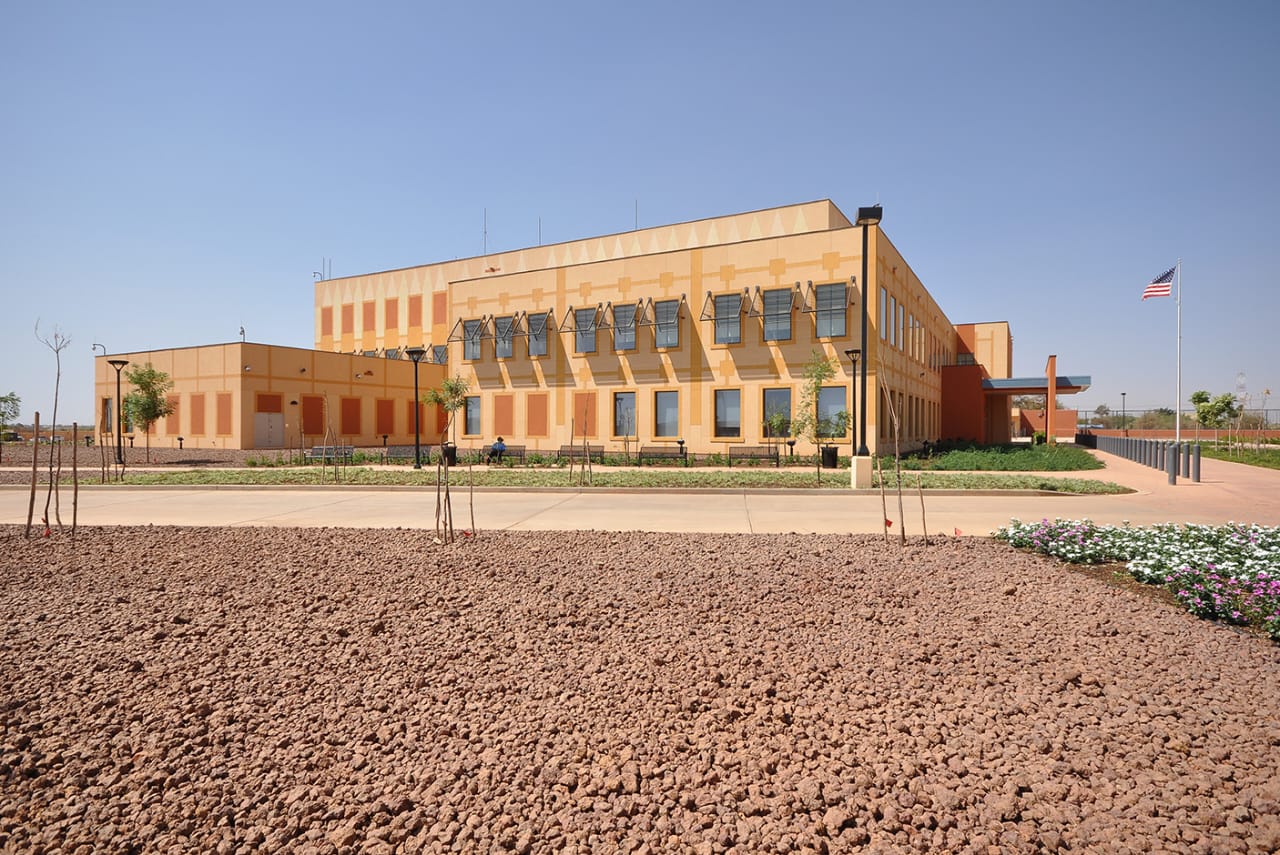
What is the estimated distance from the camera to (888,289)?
29.1m

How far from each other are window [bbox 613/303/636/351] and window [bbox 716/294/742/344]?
4299 mm

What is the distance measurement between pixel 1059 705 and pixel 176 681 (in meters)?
5.50

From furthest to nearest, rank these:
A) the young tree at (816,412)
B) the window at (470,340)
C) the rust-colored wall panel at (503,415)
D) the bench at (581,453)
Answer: the window at (470,340), the rust-colored wall panel at (503,415), the bench at (581,453), the young tree at (816,412)

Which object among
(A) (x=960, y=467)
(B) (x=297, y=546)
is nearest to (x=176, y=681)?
(B) (x=297, y=546)

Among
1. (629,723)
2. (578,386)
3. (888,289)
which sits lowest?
(629,723)

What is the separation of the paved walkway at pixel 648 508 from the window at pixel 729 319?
1491cm

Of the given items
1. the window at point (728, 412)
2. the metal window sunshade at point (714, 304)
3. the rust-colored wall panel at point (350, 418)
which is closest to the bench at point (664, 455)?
the window at point (728, 412)

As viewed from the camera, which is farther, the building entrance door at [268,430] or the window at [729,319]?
the building entrance door at [268,430]

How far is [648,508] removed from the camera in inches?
504

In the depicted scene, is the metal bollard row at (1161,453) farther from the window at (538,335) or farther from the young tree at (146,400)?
the young tree at (146,400)

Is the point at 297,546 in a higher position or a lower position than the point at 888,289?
lower

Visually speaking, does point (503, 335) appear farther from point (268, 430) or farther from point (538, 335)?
point (268, 430)

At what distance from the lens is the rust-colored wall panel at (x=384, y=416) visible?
1745 inches

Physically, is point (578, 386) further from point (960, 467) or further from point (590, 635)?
point (590, 635)
